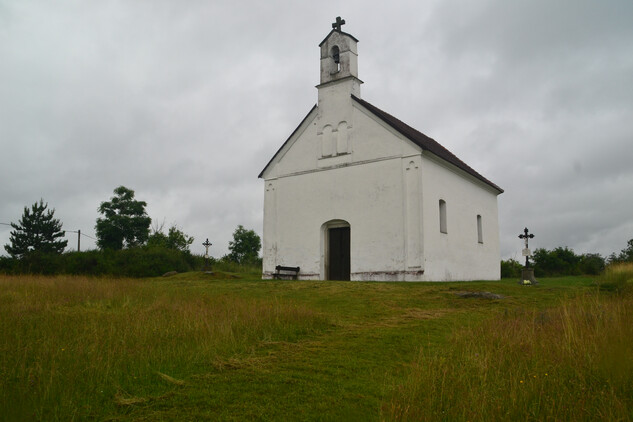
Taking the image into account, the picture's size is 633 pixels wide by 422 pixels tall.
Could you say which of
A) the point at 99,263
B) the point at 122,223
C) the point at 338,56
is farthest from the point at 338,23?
the point at 122,223

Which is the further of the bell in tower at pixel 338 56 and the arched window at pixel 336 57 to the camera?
the arched window at pixel 336 57

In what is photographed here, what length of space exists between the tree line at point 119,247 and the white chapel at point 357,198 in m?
8.57

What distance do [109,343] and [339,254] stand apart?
15.9 metres

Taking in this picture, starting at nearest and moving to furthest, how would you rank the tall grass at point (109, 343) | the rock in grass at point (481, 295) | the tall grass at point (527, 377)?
1. the tall grass at point (527, 377)
2. the tall grass at point (109, 343)
3. the rock in grass at point (481, 295)

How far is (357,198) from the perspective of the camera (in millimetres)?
21688

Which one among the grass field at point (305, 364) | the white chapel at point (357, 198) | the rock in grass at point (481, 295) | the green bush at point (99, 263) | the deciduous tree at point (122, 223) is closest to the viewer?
the grass field at point (305, 364)

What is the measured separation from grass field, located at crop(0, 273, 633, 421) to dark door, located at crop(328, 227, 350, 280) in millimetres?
11927

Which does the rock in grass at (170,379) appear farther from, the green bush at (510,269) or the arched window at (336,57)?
the green bush at (510,269)

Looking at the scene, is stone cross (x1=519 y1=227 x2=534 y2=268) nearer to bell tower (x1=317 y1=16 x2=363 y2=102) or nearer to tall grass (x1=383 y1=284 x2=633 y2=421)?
bell tower (x1=317 y1=16 x2=363 y2=102)

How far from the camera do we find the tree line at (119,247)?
27.4 metres

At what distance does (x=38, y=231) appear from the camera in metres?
60.4

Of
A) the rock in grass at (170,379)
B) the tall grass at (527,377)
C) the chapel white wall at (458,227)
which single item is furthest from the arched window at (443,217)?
the rock in grass at (170,379)

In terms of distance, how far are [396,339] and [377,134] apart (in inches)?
589

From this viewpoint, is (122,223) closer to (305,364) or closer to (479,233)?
(479,233)
